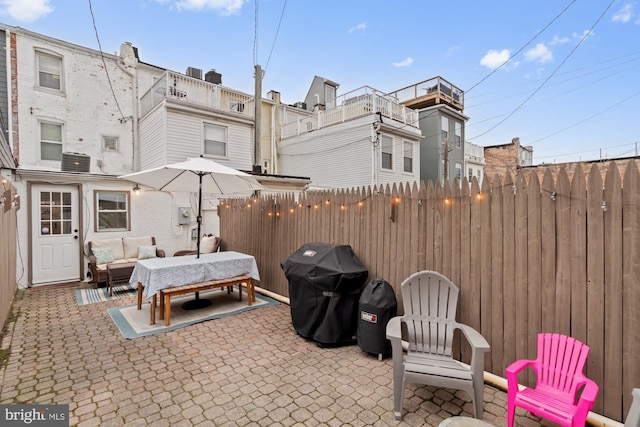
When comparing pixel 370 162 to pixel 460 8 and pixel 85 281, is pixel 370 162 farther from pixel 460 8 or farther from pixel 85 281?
pixel 85 281

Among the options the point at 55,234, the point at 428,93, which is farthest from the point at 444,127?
the point at 55,234

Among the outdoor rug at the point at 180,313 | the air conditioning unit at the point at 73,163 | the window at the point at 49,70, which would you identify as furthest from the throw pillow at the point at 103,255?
the window at the point at 49,70

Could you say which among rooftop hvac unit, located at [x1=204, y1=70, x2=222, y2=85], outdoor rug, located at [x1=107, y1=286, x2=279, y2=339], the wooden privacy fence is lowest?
outdoor rug, located at [x1=107, y1=286, x2=279, y2=339]

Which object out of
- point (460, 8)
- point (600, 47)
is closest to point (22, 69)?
point (460, 8)

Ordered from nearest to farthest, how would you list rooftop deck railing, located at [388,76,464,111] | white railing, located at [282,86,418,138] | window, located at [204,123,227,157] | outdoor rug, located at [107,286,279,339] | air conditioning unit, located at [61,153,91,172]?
outdoor rug, located at [107,286,279,339]
air conditioning unit, located at [61,153,91,172]
window, located at [204,123,227,157]
white railing, located at [282,86,418,138]
rooftop deck railing, located at [388,76,464,111]

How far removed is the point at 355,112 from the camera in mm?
12234

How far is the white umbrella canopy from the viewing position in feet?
16.2

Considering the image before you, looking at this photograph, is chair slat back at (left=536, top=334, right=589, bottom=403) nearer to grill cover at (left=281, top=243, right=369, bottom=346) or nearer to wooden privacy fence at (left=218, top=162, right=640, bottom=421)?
wooden privacy fence at (left=218, top=162, right=640, bottom=421)

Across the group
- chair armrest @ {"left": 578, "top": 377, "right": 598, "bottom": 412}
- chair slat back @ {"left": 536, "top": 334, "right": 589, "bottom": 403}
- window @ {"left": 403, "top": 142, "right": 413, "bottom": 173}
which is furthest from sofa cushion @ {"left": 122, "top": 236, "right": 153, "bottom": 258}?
window @ {"left": 403, "top": 142, "right": 413, "bottom": 173}

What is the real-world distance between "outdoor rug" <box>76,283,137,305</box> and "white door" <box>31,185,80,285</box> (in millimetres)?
1106

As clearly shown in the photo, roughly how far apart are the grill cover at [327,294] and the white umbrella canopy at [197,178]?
2.32 metres

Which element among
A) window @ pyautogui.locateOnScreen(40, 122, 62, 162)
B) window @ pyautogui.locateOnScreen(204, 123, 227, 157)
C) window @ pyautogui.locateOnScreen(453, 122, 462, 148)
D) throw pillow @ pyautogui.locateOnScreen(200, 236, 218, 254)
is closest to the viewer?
throw pillow @ pyautogui.locateOnScreen(200, 236, 218, 254)

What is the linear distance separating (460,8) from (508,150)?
43.1ft

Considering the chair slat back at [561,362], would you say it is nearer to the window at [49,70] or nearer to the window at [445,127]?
the window at [49,70]
